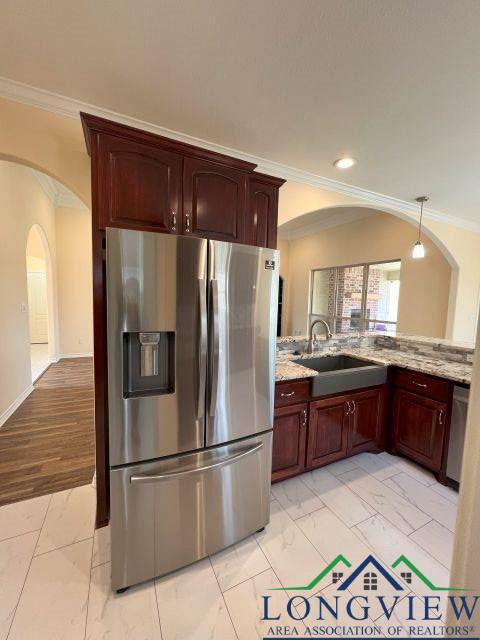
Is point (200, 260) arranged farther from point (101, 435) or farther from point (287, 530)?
point (287, 530)

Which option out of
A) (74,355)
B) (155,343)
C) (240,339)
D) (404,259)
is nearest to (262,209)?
(240,339)

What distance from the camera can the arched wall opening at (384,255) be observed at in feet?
13.8

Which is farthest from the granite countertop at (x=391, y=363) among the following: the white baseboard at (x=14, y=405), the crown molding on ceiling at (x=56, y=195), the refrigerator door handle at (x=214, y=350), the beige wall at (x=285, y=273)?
the crown molding on ceiling at (x=56, y=195)

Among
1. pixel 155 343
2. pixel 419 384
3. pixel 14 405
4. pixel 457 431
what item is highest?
pixel 155 343

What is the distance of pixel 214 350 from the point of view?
1.43 metres

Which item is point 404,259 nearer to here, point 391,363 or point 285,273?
point 391,363

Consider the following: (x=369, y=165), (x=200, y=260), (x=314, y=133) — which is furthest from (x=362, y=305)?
(x=200, y=260)

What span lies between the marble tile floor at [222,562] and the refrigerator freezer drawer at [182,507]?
0.39ft

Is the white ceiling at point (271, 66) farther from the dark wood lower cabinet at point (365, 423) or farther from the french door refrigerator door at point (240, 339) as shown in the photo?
the dark wood lower cabinet at point (365, 423)

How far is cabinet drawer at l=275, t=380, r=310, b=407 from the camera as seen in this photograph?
1998 millimetres

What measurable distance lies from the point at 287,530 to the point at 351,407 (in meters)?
1.06

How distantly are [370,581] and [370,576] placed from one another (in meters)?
0.03

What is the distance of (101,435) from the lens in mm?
1686

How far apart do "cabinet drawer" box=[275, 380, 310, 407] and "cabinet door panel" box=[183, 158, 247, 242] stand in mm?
1106
